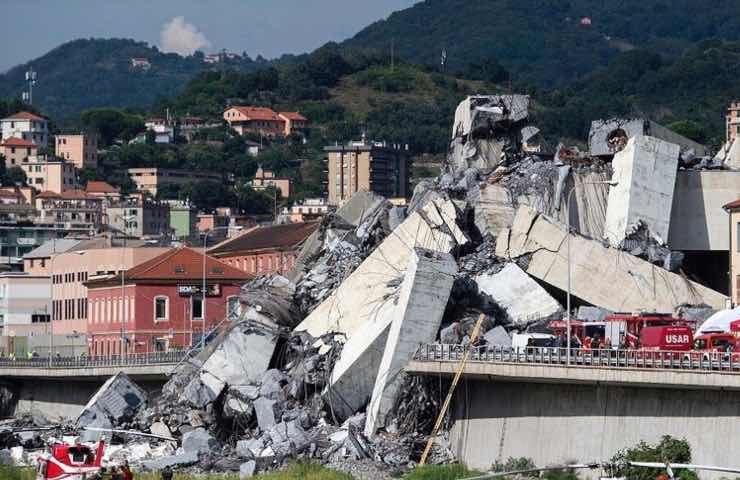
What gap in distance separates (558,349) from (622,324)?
5.63 meters

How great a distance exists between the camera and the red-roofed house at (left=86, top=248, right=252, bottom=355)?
12119 cm

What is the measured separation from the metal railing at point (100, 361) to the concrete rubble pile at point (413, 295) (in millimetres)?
6327

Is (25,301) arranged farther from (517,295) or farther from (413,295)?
(413,295)

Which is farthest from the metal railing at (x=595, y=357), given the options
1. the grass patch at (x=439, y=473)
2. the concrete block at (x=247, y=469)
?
the concrete block at (x=247, y=469)

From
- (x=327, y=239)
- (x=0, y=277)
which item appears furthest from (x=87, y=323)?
(x=327, y=239)

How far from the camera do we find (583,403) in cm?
7056

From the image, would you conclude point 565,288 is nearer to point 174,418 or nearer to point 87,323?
point 174,418

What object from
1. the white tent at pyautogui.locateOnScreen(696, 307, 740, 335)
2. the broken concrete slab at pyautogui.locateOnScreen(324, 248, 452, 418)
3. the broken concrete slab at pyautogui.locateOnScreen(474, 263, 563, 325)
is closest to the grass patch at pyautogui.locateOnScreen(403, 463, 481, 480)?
the broken concrete slab at pyautogui.locateOnScreen(324, 248, 452, 418)

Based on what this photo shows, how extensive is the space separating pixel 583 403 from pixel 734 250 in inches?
843

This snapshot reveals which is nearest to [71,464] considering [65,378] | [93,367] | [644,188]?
[644,188]

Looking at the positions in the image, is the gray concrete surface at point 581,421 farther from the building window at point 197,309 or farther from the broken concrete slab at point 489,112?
the building window at point 197,309

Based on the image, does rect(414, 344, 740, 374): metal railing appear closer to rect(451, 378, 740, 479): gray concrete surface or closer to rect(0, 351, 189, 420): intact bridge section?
rect(451, 378, 740, 479): gray concrete surface

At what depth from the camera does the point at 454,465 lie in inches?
2926

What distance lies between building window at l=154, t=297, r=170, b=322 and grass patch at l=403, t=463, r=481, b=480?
50249 mm
